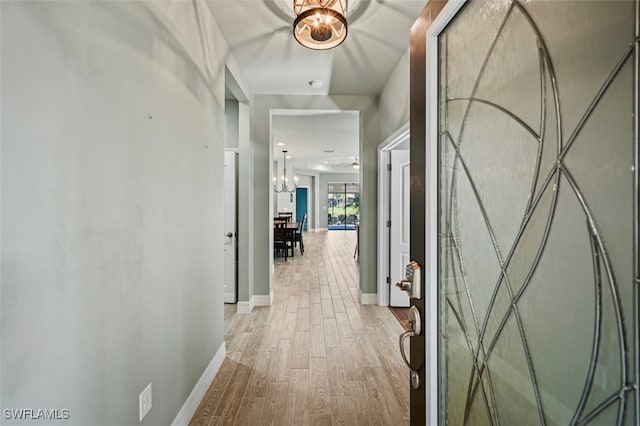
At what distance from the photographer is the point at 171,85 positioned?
1.65 metres

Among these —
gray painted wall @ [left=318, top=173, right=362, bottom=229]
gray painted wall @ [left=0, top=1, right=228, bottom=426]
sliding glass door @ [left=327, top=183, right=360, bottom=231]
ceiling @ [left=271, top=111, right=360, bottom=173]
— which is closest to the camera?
gray painted wall @ [left=0, top=1, right=228, bottom=426]

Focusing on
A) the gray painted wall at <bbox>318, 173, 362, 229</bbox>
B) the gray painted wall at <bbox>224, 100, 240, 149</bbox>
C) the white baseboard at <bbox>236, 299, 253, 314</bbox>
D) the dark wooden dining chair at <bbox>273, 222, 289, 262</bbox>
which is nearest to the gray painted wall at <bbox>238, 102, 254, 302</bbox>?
the white baseboard at <bbox>236, 299, 253, 314</bbox>

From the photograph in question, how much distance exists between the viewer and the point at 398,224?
3.89m

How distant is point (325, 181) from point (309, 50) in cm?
1212

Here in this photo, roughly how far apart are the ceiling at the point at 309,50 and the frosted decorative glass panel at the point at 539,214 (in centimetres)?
174

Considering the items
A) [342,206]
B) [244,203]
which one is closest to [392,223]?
[244,203]

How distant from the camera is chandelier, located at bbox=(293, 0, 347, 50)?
71.9 inches

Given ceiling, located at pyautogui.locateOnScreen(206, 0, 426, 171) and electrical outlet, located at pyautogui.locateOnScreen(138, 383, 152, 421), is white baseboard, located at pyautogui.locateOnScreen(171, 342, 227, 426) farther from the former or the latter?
ceiling, located at pyautogui.locateOnScreen(206, 0, 426, 171)

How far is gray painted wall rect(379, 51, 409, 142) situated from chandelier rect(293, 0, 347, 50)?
110cm

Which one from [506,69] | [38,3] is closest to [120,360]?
[38,3]

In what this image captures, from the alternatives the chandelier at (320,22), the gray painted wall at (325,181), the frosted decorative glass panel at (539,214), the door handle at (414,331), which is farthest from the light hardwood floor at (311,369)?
the gray painted wall at (325,181)

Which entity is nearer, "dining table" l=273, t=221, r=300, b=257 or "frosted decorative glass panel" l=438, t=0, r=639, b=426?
"frosted decorative glass panel" l=438, t=0, r=639, b=426

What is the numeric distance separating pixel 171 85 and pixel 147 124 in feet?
1.18

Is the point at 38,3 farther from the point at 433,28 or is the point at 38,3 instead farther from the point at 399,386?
the point at 399,386
